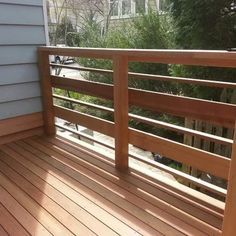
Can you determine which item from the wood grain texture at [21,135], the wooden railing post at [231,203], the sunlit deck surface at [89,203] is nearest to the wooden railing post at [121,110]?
the sunlit deck surface at [89,203]

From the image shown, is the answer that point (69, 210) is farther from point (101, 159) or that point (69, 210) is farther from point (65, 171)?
point (101, 159)

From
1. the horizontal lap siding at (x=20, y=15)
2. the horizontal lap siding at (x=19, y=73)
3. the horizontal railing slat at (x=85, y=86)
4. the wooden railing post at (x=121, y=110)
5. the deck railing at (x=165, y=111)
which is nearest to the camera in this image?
the deck railing at (x=165, y=111)

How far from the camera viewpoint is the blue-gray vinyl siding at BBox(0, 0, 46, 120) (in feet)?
8.88

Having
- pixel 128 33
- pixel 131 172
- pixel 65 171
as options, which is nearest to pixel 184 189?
pixel 131 172

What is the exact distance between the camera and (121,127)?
2.14 metres

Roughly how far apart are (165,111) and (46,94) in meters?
1.58

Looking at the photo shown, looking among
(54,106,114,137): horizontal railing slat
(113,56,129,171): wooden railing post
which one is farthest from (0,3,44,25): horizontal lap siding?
(113,56,129,171): wooden railing post

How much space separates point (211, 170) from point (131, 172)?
71 centimetres

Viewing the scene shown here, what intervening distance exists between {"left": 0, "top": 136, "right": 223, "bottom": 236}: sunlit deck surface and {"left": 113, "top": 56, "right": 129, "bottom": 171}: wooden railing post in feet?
0.40

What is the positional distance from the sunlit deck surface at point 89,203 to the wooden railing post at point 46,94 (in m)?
0.65

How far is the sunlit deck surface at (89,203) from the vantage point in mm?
1582

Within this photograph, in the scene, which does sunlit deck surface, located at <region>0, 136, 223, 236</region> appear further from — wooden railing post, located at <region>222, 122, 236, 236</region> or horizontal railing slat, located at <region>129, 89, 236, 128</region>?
horizontal railing slat, located at <region>129, 89, 236, 128</region>

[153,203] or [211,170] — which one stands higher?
[211,170]

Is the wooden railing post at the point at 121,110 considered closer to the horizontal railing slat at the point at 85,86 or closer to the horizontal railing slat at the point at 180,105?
the horizontal railing slat at the point at 180,105
